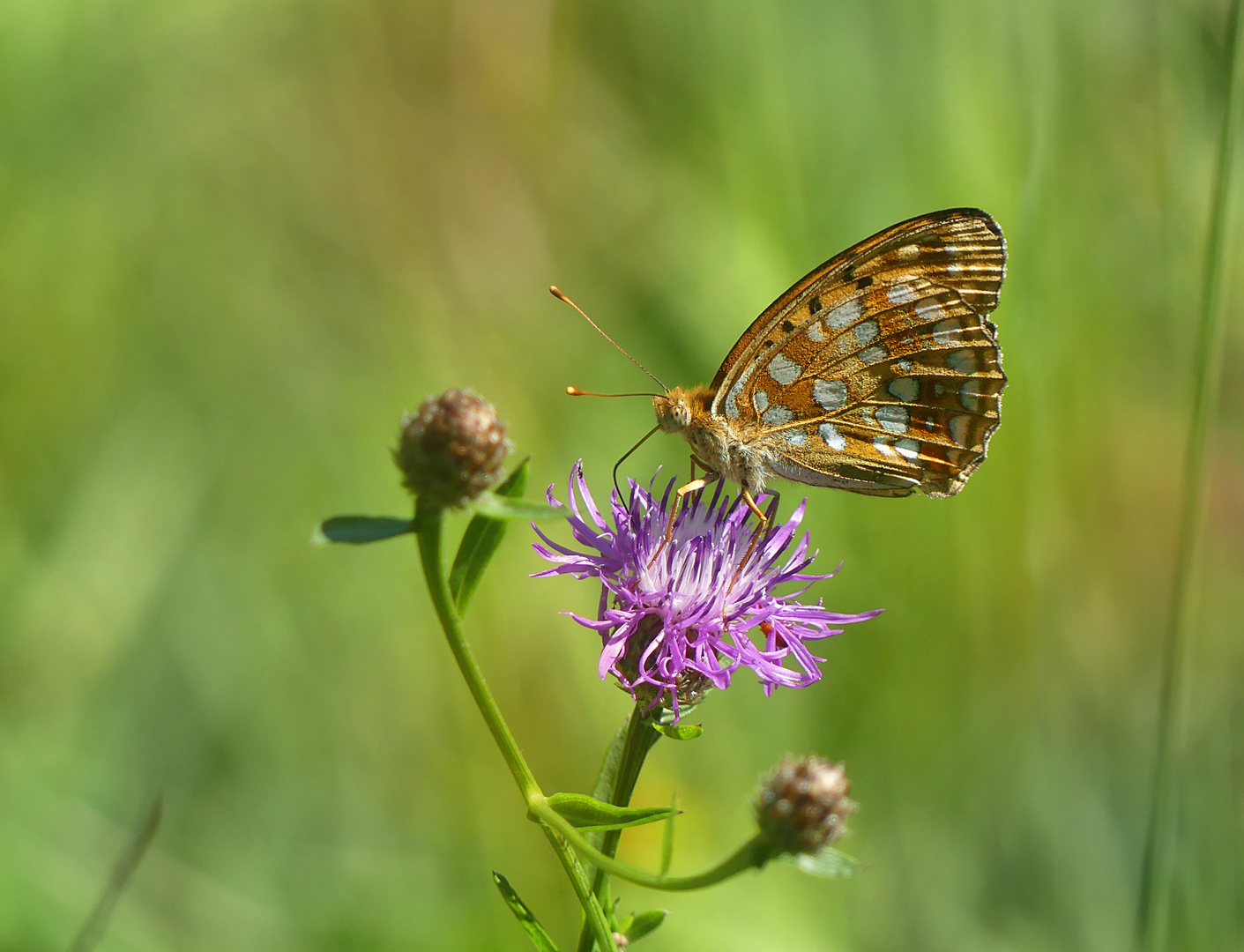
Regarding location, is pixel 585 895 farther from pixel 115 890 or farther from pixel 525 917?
pixel 115 890

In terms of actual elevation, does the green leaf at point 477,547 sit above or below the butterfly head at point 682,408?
below

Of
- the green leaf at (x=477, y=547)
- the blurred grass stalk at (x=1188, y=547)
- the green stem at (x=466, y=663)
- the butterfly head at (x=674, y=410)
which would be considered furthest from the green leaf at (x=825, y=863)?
the blurred grass stalk at (x=1188, y=547)

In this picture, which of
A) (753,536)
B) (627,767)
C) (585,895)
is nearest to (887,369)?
(753,536)

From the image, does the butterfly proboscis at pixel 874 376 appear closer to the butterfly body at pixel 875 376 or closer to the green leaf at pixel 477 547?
the butterfly body at pixel 875 376

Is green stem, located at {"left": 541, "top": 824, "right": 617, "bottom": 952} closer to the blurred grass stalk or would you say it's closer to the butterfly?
the butterfly

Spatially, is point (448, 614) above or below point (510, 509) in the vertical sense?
below

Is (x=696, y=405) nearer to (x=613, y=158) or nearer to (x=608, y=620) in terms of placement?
(x=608, y=620)
